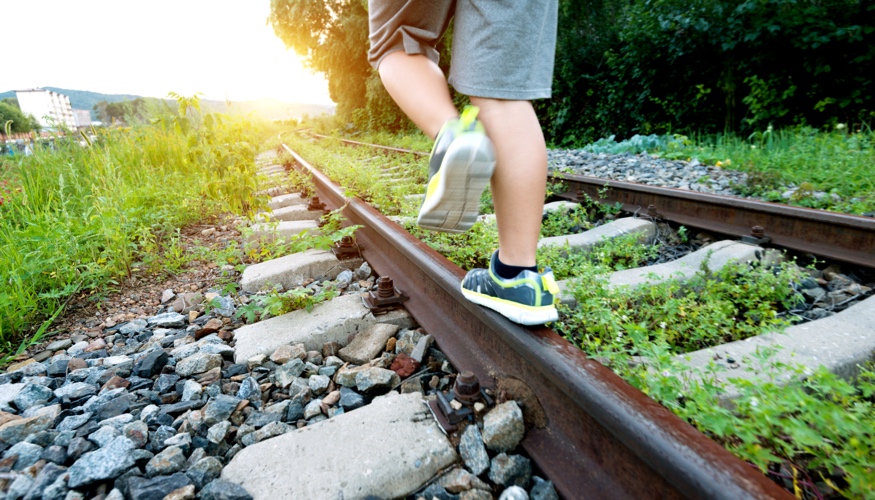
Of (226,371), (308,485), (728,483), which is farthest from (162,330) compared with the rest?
(728,483)

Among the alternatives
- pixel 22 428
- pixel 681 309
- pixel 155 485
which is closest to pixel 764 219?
pixel 681 309

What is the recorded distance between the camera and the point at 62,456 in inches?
55.0

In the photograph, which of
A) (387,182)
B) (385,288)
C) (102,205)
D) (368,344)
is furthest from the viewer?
(387,182)

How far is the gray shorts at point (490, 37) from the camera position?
4.51 ft

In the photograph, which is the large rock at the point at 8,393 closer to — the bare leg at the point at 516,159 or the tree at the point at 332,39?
the bare leg at the point at 516,159

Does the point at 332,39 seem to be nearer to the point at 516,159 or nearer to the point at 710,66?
the point at 710,66

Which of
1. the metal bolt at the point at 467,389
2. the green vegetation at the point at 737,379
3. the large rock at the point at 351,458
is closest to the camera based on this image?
the green vegetation at the point at 737,379

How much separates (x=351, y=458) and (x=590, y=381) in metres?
0.64

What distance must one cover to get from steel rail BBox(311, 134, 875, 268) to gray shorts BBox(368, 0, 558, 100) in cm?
184

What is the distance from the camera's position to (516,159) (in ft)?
4.62

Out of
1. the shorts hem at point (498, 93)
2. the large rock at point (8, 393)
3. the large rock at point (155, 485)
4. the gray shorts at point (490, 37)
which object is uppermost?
the gray shorts at point (490, 37)

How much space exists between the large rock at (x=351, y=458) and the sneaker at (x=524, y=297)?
389 mm

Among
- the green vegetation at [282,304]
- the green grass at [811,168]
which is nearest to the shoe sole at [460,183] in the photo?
the green vegetation at [282,304]

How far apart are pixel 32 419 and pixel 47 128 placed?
4580 mm
